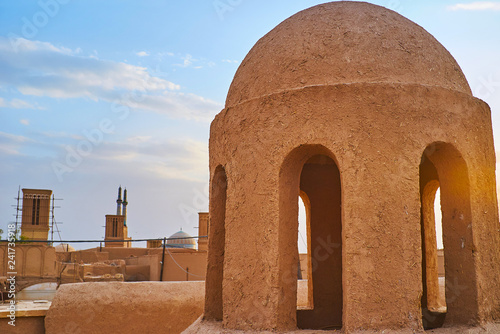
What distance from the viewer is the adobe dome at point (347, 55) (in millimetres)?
5332

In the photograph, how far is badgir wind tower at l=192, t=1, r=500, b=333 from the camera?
479 centimetres

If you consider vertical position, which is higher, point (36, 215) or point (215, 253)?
point (36, 215)

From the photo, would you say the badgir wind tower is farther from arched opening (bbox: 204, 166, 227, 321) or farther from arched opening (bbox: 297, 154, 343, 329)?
arched opening (bbox: 297, 154, 343, 329)

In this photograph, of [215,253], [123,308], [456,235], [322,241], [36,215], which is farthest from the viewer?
[36,215]

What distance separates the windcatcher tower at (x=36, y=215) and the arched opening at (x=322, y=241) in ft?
73.8

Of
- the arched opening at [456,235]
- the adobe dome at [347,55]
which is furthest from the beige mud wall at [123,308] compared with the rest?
the arched opening at [456,235]

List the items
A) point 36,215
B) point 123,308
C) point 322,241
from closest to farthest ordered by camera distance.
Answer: point 322,241
point 123,308
point 36,215

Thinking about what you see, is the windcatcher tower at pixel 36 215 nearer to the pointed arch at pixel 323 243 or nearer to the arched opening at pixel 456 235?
the pointed arch at pixel 323 243

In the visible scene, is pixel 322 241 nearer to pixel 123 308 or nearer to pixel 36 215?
pixel 123 308

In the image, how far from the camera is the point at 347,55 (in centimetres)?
540

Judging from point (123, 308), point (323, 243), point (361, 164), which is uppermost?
point (361, 164)

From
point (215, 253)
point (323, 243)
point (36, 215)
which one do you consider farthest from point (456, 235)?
point (36, 215)

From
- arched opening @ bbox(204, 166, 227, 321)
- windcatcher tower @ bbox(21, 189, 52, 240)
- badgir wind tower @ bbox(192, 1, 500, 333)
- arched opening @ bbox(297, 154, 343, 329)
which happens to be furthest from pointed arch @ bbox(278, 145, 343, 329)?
windcatcher tower @ bbox(21, 189, 52, 240)

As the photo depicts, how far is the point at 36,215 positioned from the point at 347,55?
2637 cm
